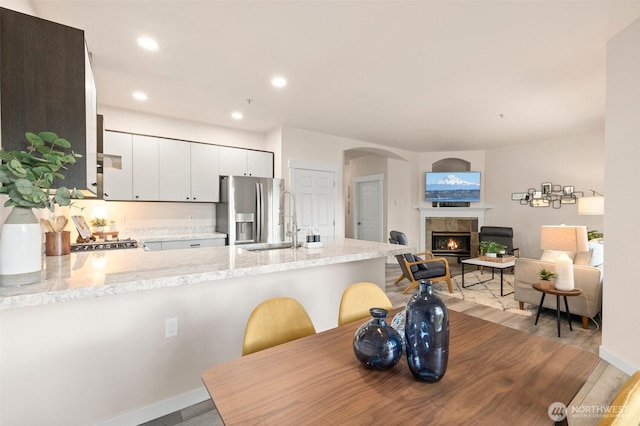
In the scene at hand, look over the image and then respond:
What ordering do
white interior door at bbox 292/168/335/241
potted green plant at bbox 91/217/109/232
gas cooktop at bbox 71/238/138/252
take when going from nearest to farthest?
gas cooktop at bbox 71/238/138/252 < potted green plant at bbox 91/217/109/232 < white interior door at bbox 292/168/335/241

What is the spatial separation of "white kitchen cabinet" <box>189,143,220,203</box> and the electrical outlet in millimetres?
2762

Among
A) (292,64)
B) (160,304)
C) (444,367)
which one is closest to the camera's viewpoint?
(444,367)

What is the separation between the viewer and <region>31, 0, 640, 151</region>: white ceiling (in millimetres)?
2084

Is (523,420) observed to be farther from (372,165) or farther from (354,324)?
(372,165)

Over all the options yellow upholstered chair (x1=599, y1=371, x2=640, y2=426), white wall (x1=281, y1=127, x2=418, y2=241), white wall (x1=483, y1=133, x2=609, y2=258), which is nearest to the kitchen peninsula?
yellow upholstered chair (x1=599, y1=371, x2=640, y2=426)

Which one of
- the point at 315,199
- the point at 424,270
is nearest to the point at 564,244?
the point at 424,270

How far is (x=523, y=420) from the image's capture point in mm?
770

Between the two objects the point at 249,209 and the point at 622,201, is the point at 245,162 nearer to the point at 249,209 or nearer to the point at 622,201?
the point at 249,209

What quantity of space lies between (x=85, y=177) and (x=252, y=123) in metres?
3.20

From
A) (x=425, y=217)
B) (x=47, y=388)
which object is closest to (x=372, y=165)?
(x=425, y=217)

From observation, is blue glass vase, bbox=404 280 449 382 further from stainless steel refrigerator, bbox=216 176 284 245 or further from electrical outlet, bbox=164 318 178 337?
stainless steel refrigerator, bbox=216 176 284 245

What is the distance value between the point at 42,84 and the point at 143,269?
1.09 meters

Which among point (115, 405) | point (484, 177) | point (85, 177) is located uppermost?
point (484, 177)

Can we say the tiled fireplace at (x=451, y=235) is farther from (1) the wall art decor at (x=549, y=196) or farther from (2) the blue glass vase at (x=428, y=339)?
(2) the blue glass vase at (x=428, y=339)
